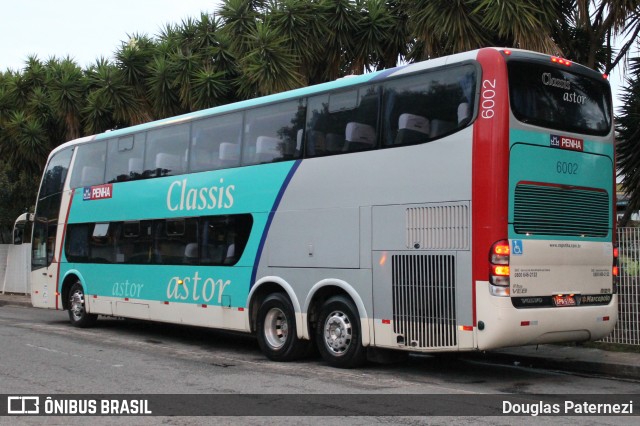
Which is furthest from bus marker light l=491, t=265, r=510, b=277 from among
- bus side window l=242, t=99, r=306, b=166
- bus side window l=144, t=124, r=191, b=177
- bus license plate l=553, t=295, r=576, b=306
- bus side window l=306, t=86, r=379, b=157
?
bus side window l=144, t=124, r=191, b=177

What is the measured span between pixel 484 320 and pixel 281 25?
11.3m

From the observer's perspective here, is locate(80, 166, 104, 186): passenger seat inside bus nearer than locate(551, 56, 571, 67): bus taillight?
No

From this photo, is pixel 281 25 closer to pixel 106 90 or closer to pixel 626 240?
pixel 106 90

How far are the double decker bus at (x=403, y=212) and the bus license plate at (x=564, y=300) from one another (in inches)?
0.9

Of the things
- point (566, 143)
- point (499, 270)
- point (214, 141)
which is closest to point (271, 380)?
point (499, 270)

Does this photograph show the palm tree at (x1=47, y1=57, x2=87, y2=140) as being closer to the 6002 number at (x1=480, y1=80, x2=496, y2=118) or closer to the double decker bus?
the double decker bus

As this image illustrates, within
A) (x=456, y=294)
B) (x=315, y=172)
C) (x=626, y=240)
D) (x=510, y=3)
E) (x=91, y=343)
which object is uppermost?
(x=510, y=3)

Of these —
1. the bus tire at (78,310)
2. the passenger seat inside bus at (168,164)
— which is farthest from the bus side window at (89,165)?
the bus tire at (78,310)

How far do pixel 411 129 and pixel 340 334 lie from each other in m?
3.04

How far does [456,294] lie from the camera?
945cm

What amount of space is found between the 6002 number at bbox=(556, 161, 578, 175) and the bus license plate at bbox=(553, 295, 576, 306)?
1.57 m

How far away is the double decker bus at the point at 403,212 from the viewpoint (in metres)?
9.33

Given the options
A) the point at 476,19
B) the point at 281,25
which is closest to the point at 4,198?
the point at 281,25

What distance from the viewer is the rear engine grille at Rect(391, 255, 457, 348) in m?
9.53
